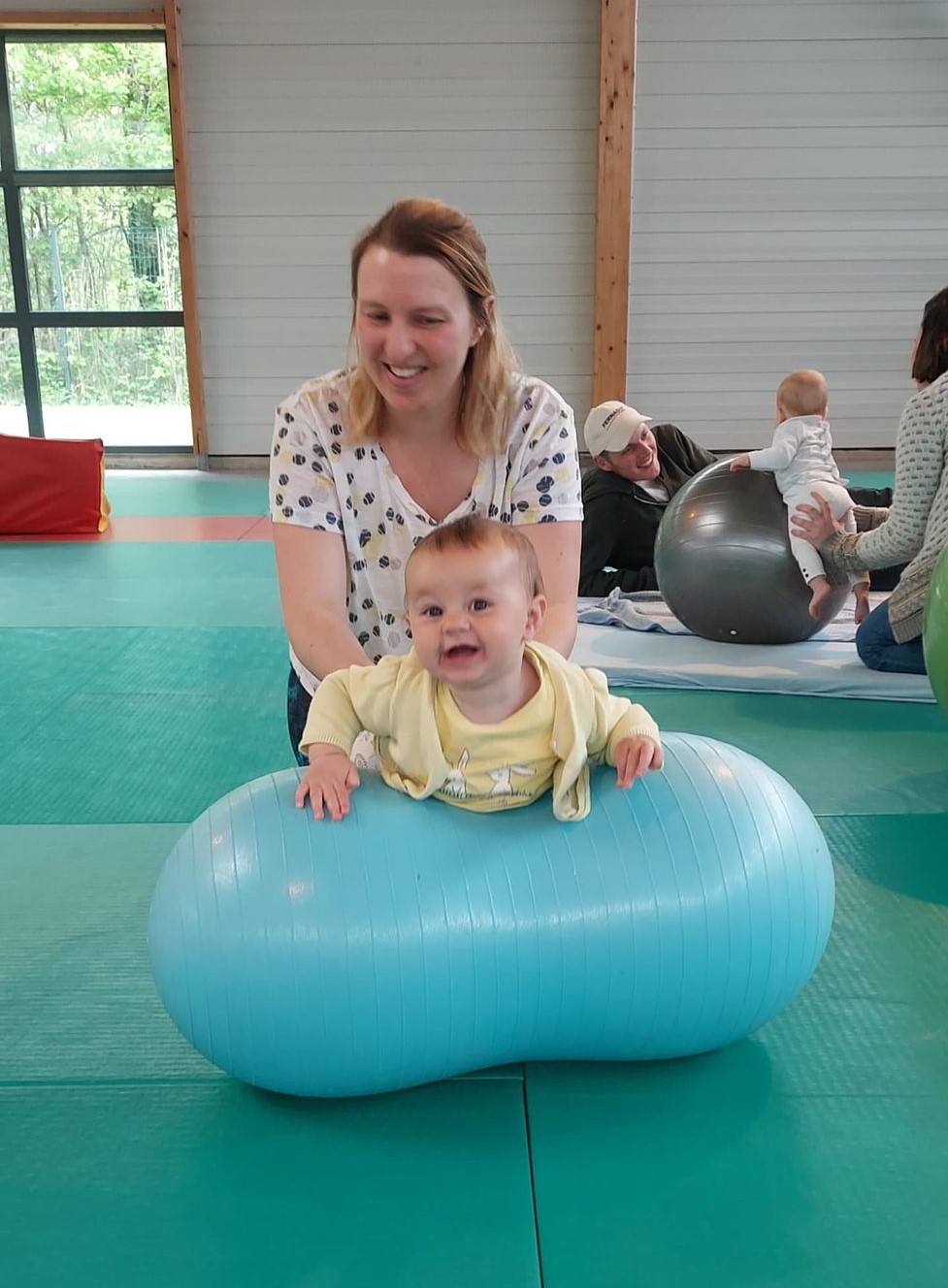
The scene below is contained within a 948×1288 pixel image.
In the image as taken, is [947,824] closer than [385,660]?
No

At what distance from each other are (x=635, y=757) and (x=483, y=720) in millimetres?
270

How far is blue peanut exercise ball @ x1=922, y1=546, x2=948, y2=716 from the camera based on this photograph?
3.12 m

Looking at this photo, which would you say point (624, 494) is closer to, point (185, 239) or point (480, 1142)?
point (480, 1142)

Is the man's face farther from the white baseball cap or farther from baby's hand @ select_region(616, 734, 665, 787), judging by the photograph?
baby's hand @ select_region(616, 734, 665, 787)

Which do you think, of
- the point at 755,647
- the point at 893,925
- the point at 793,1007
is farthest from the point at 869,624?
the point at 793,1007

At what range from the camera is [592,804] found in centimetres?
197

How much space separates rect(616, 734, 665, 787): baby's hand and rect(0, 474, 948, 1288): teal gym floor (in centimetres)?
62

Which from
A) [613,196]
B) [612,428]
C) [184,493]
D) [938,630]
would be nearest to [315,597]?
[938,630]

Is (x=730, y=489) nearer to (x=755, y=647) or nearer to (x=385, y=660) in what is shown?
(x=755, y=647)

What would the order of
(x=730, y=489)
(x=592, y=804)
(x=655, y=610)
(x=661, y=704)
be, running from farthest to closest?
(x=655, y=610) → (x=730, y=489) → (x=661, y=704) → (x=592, y=804)

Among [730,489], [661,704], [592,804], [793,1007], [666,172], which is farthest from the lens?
[666,172]

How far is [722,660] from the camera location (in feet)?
14.6

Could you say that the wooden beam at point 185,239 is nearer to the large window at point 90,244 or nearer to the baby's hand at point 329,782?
the large window at point 90,244

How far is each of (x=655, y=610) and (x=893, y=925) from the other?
276cm
